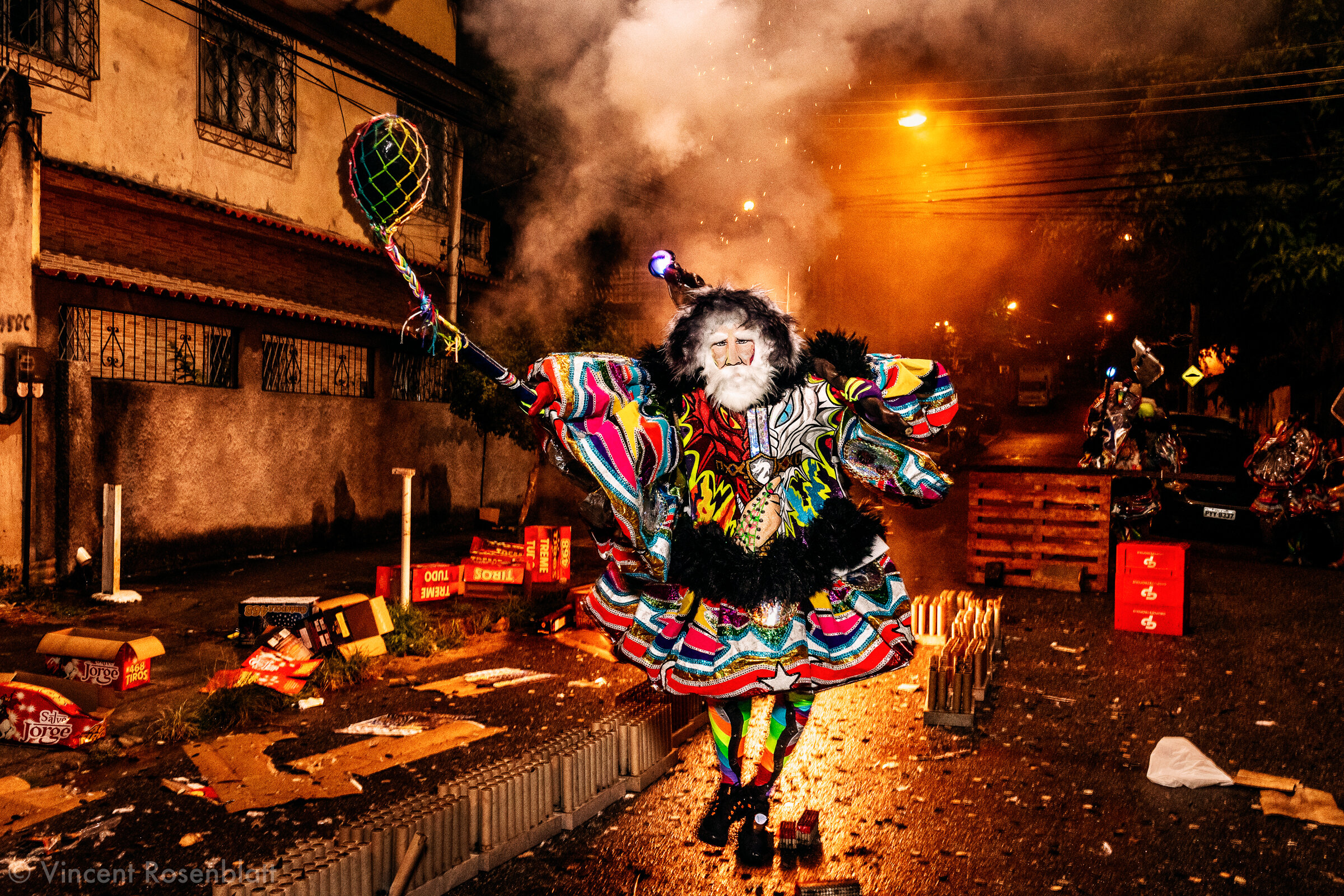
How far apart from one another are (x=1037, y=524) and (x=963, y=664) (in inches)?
196

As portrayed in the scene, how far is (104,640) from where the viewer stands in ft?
18.7

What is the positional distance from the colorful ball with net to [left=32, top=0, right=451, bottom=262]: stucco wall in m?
5.96

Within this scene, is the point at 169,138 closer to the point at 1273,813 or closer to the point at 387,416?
the point at 387,416

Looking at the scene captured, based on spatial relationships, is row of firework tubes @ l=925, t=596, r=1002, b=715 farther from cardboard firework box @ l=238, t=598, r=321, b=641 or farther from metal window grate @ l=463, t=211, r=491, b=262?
metal window grate @ l=463, t=211, r=491, b=262

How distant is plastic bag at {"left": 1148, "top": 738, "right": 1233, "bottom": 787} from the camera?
4363mm

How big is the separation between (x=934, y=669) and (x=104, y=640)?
5.29m

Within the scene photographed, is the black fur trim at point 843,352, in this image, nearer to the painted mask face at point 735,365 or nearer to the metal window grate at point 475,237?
the painted mask face at point 735,365

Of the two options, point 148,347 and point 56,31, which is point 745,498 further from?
point 56,31

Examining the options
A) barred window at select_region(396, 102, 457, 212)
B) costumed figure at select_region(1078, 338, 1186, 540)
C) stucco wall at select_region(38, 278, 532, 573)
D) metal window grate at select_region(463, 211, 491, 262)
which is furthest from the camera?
metal window grate at select_region(463, 211, 491, 262)

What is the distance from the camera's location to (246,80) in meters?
12.1

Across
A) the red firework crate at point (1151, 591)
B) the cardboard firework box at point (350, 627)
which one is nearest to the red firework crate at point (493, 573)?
A: the cardboard firework box at point (350, 627)

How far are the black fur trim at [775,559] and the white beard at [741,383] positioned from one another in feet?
1.75

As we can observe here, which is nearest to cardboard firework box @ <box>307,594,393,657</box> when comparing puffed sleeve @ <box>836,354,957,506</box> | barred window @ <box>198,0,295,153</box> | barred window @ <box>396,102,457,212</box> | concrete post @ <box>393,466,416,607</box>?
concrete post @ <box>393,466,416,607</box>

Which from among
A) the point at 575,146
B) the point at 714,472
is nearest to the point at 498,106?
the point at 575,146
